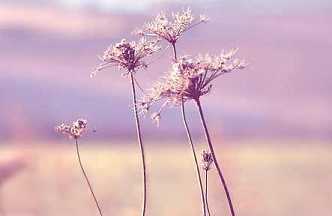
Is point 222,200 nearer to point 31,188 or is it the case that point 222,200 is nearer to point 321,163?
point 31,188

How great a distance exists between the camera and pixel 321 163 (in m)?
2.97

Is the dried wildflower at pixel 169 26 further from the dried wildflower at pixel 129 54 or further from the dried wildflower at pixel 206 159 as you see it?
the dried wildflower at pixel 206 159

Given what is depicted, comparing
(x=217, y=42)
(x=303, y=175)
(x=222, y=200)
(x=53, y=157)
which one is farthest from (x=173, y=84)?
(x=217, y=42)

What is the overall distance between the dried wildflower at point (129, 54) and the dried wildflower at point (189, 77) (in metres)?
0.06

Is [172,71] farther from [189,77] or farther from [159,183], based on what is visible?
[159,183]

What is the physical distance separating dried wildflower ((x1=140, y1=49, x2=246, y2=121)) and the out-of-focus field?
812 mm

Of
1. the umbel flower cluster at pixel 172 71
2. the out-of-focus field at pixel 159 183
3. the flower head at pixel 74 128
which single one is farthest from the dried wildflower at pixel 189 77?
the out-of-focus field at pixel 159 183

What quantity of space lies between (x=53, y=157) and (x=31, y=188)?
0.39 meters

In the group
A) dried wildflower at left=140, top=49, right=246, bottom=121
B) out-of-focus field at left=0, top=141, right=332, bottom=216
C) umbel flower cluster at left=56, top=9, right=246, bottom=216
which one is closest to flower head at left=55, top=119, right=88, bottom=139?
umbel flower cluster at left=56, top=9, right=246, bottom=216

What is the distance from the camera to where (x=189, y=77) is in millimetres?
743

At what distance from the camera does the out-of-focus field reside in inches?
77.0

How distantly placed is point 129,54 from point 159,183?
68.0 inches

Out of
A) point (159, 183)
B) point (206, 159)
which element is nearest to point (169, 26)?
point (206, 159)

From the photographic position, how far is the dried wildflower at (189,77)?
74 centimetres
